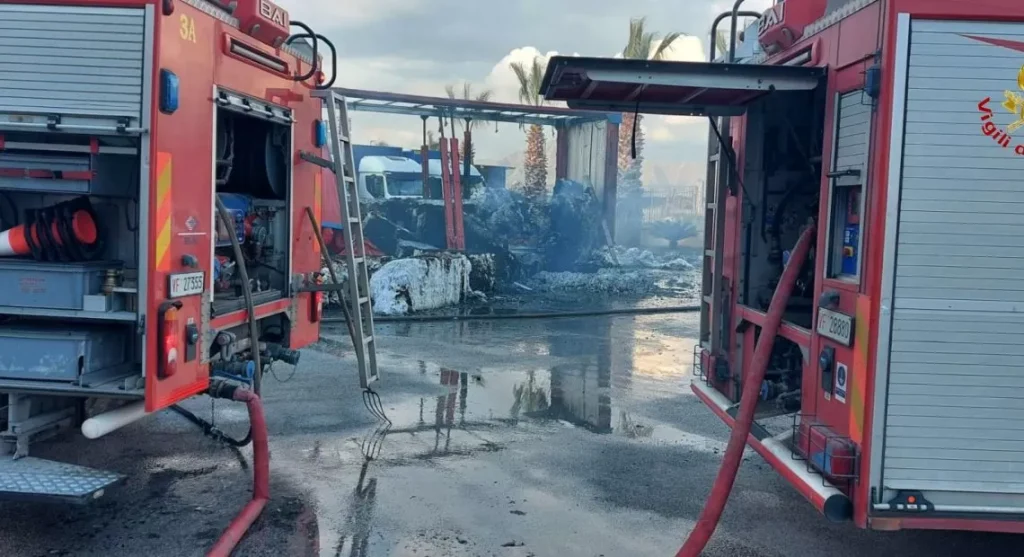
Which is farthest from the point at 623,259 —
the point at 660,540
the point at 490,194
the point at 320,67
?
the point at 660,540

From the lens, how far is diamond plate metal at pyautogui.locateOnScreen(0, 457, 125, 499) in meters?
4.20

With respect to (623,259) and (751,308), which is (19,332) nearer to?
(751,308)

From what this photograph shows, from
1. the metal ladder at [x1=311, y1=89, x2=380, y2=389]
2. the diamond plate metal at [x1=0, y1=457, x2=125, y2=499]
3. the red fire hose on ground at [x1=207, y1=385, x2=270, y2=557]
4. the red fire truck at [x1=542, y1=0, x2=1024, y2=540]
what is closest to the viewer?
the red fire truck at [x1=542, y1=0, x2=1024, y2=540]

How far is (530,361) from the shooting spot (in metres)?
10.4

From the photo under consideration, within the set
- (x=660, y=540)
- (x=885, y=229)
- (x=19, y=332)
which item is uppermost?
(x=885, y=229)

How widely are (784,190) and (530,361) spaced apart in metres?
5.06

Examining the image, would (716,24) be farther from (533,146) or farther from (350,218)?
(533,146)

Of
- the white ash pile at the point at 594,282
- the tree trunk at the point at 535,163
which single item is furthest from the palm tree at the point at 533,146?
the white ash pile at the point at 594,282

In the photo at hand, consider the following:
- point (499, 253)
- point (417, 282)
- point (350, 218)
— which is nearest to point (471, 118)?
point (499, 253)

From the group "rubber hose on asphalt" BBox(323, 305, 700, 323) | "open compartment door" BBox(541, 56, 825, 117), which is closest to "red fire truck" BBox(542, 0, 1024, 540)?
"open compartment door" BBox(541, 56, 825, 117)

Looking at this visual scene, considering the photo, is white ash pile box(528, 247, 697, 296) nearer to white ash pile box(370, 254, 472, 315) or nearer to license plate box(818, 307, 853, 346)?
white ash pile box(370, 254, 472, 315)

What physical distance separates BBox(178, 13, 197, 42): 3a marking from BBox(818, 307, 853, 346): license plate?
149 inches

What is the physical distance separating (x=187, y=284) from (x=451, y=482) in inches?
92.3

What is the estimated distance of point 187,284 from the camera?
4.71 meters
